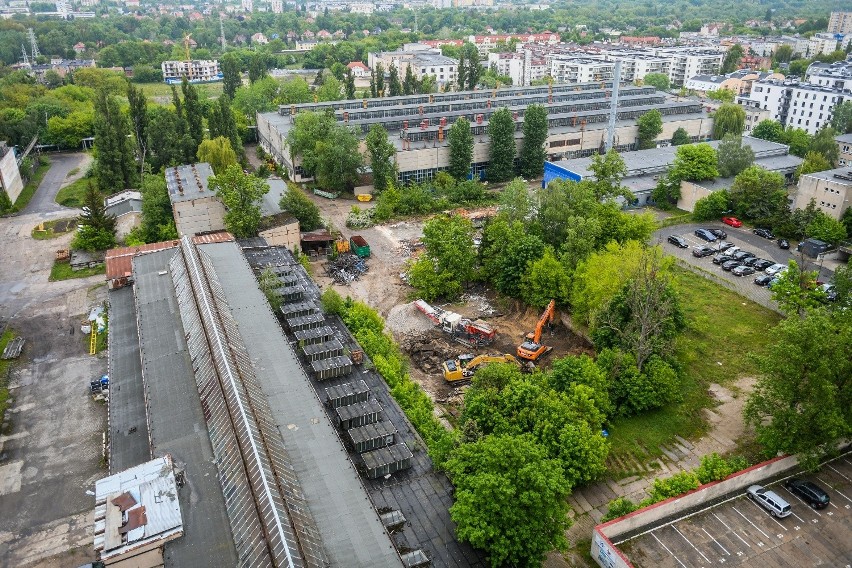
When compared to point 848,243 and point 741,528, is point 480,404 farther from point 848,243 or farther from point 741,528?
point 848,243

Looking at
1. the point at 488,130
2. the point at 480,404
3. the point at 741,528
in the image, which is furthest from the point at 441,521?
the point at 488,130

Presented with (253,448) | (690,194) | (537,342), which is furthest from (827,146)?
(253,448)

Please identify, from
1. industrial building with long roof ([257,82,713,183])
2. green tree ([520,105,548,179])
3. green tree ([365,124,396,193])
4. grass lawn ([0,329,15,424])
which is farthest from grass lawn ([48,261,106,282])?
green tree ([520,105,548,179])

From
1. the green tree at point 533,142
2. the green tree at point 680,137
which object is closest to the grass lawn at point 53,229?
the green tree at point 533,142

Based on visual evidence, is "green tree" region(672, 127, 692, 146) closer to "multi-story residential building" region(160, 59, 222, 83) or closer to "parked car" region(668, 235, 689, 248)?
"parked car" region(668, 235, 689, 248)

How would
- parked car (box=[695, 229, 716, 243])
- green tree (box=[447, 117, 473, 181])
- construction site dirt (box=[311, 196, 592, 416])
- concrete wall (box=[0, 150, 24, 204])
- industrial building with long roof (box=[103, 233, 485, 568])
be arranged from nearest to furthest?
industrial building with long roof (box=[103, 233, 485, 568]) < construction site dirt (box=[311, 196, 592, 416]) < parked car (box=[695, 229, 716, 243]) < concrete wall (box=[0, 150, 24, 204]) < green tree (box=[447, 117, 473, 181])
